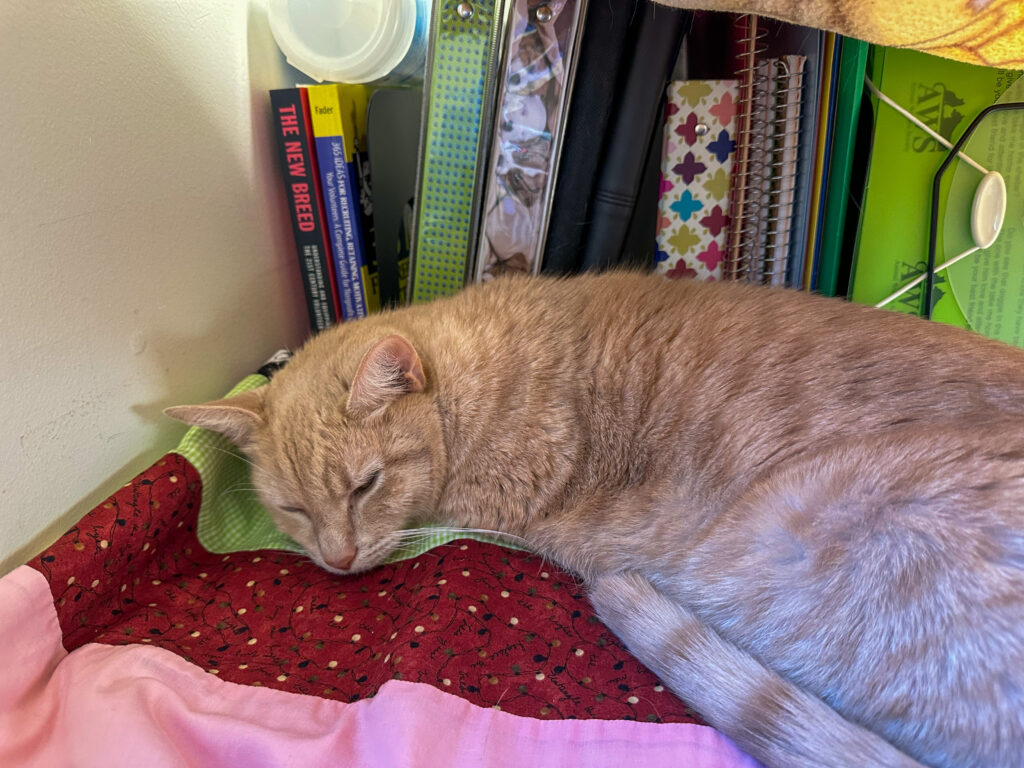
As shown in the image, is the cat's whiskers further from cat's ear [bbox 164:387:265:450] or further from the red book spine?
the red book spine

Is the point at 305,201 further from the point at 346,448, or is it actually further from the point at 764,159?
the point at 764,159

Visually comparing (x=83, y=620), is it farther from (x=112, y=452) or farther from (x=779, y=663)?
(x=779, y=663)

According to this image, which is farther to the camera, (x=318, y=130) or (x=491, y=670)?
(x=318, y=130)

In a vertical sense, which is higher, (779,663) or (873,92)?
(873,92)

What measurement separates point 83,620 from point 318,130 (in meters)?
1.16

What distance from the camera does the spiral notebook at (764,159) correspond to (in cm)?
146

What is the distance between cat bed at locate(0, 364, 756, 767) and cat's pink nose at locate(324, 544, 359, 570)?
5cm

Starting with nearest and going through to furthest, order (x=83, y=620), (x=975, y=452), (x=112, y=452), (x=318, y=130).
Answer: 1. (x=975, y=452)
2. (x=83, y=620)
3. (x=112, y=452)
4. (x=318, y=130)

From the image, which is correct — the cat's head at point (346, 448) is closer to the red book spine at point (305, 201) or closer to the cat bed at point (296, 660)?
the cat bed at point (296, 660)

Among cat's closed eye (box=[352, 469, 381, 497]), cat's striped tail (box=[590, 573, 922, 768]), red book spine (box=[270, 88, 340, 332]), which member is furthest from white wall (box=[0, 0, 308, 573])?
cat's striped tail (box=[590, 573, 922, 768])

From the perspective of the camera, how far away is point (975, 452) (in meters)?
0.93

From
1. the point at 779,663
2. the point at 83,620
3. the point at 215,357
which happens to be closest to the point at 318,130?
the point at 215,357

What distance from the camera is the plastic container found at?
1.57m

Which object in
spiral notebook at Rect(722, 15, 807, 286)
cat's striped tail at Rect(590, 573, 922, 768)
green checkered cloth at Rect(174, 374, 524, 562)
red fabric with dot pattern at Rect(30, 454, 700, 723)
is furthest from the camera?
spiral notebook at Rect(722, 15, 807, 286)
